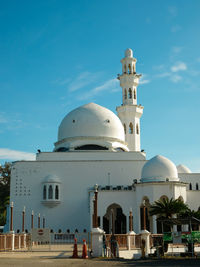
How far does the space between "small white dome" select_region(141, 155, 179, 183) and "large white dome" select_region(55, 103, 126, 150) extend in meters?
9.28

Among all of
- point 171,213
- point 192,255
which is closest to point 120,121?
point 171,213

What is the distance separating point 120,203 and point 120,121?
13694 mm

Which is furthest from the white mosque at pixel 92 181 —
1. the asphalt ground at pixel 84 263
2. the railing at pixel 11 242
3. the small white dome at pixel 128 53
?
the asphalt ground at pixel 84 263

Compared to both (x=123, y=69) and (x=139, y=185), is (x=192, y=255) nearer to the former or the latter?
(x=139, y=185)

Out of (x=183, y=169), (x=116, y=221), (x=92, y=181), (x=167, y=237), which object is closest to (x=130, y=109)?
(x=183, y=169)

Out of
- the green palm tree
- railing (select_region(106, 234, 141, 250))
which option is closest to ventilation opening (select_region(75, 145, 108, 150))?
the green palm tree

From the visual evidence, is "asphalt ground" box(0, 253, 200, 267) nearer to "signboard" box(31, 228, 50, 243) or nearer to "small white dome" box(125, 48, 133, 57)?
"signboard" box(31, 228, 50, 243)

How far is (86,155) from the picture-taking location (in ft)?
149

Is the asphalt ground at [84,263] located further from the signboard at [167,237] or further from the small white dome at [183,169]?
the small white dome at [183,169]

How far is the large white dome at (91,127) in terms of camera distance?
4753 cm

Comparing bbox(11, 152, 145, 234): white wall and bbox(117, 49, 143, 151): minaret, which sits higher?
bbox(117, 49, 143, 151): minaret

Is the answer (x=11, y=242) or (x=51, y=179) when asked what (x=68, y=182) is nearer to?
(x=51, y=179)

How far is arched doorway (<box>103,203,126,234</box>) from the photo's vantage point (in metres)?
41.9

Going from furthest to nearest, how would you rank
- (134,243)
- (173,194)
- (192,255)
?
1. (173,194)
2. (134,243)
3. (192,255)
